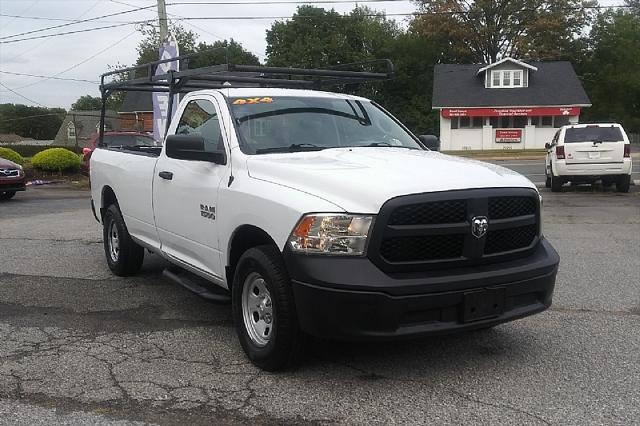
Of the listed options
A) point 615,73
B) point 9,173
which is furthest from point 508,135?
point 9,173

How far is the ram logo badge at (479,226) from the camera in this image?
3.94 meters

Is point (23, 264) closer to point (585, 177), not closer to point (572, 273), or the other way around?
point (572, 273)

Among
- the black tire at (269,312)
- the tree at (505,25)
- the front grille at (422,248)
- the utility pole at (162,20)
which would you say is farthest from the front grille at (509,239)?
the tree at (505,25)

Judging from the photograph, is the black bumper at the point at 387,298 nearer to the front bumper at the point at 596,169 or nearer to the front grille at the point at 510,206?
the front grille at the point at 510,206

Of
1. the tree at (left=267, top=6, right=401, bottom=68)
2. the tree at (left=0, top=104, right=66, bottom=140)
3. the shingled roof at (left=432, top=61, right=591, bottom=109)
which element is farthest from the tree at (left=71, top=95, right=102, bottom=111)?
the shingled roof at (left=432, top=61, right=591, bottom=109)

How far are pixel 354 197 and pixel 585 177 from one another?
13.6 metres

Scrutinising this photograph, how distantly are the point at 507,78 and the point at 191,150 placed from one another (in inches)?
1802

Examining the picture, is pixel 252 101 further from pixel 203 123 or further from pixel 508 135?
pixel 508 135

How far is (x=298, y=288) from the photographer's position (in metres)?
3.86

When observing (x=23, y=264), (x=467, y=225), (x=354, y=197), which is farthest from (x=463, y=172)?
(x=23, y=264)

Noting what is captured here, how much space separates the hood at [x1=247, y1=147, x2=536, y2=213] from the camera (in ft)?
12.6

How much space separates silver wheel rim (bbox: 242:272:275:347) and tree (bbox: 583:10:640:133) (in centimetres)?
5389

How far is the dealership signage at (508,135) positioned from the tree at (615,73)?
11.1 m

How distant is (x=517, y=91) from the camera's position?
4638cm
